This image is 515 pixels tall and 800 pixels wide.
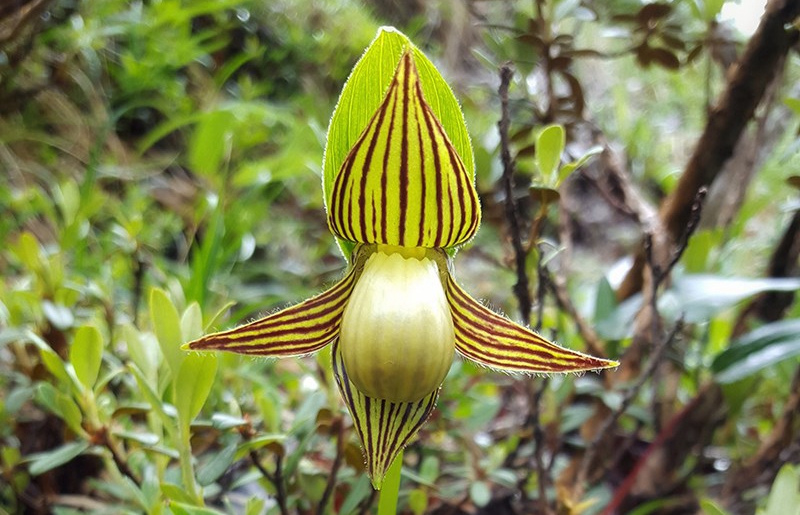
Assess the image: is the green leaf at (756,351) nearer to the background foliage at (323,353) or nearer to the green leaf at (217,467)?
the background foliage at (323,353)

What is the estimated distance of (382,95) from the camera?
33 cm

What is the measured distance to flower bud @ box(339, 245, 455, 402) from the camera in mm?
299

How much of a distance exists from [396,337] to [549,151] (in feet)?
0.64

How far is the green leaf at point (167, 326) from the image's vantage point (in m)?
0.35

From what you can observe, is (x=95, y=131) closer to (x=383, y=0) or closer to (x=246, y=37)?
(x=246, y=37)

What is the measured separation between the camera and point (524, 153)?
0.61m

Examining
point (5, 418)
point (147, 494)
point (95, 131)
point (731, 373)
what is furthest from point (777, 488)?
point (95, 131)

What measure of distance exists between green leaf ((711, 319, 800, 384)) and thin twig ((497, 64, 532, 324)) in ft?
0.82

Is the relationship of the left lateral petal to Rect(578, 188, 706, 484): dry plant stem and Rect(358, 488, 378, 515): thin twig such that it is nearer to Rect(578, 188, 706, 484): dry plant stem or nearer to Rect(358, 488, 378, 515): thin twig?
Rect(358, 488, 378, 515): thin twig

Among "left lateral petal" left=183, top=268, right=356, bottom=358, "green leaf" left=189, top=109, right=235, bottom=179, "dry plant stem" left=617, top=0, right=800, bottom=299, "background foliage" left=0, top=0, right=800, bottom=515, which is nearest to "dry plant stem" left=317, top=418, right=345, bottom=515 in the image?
"background foliage" left=0, top=0, right=800, bottom=515

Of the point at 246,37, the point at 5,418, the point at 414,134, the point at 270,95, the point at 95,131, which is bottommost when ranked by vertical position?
the point at 5,418

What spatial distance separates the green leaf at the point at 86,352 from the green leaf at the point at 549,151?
328 mm

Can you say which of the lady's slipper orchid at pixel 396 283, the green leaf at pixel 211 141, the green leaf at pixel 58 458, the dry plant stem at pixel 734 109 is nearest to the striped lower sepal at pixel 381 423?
the lady's slipper orchid at pixel 396 283

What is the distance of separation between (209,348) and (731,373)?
50 centimetres
